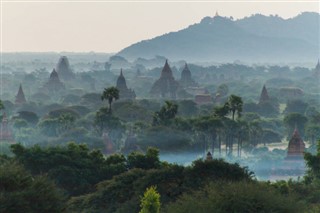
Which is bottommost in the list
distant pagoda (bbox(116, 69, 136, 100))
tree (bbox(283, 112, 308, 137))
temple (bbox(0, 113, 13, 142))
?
temple (bbox(0, 113, 13, 142))

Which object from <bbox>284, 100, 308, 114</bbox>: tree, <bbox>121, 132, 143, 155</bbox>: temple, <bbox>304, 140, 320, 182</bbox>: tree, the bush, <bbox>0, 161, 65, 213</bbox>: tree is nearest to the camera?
<bbox>0, 161, 65, 213</bbox>: tree

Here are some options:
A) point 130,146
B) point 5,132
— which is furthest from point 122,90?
point 130,146

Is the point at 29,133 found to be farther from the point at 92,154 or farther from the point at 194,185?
the point at 194,185

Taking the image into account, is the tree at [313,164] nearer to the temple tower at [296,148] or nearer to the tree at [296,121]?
the temple tower at [296,148]

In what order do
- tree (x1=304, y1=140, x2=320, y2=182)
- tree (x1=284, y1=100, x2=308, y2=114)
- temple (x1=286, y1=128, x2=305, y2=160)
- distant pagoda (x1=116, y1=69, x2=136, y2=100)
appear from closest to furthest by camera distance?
tree (x1=304, y1=140, x2=320, y2=182) → temple (x1=286, y1=128, x2=305, y2=160) → tree (x1=284, y1=100, x2=308, y2=114) → distant pagoda (x1=116, y1=69, x2=136, y2=100)

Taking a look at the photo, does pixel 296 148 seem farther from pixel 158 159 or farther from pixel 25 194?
pixel 25 194

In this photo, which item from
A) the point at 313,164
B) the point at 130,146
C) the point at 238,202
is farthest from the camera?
the point at 130,146

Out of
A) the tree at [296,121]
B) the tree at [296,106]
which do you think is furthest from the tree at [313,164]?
the tree at [296,106]

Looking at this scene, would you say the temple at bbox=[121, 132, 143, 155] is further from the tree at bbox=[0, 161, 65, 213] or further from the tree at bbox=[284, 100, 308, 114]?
the tree at bbox=[284, 100, 308, 114]

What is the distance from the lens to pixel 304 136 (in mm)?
119812

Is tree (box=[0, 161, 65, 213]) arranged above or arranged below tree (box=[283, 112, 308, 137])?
above

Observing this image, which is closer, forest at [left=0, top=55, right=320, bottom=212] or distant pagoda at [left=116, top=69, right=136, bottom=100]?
forest at [left=0, top=55, right=320, bottom=212]

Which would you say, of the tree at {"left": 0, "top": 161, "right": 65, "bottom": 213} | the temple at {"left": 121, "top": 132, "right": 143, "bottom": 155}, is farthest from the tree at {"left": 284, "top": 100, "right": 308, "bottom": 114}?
the tree at {"left": 0, "top": 161, "right": 65, "bottom": 213}

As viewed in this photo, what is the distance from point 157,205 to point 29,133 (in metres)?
86.8
